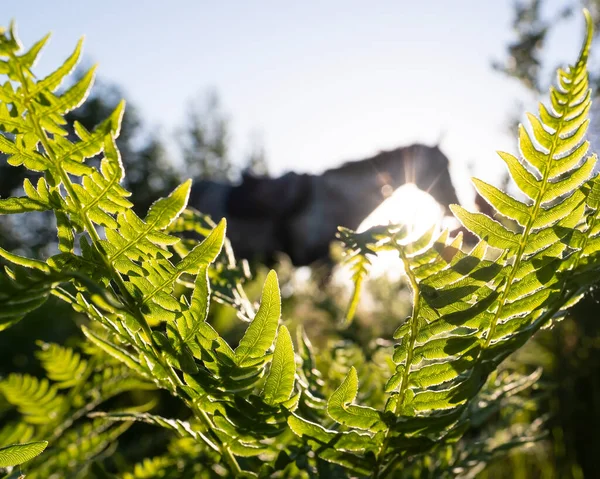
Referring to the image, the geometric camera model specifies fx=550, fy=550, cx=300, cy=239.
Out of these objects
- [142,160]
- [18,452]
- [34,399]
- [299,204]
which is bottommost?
[18,452]

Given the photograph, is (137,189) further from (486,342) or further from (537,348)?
(486,342)

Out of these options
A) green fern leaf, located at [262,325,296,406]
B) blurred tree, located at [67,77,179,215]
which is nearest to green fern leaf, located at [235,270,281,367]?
green fern leaf, located at [262,325,296,406]

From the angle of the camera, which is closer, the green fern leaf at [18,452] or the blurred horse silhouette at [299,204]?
the green fern leaf at [18,452]

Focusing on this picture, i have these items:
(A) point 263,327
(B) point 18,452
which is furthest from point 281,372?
(B) point 18,452

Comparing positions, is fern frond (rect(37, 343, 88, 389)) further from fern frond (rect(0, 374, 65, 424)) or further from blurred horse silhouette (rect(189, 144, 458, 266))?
blurred horse silhouette (rect(189, 144, 458, 266))

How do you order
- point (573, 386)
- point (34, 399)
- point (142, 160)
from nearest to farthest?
point (34, 399) < point (573, 386) < point (142, 160)

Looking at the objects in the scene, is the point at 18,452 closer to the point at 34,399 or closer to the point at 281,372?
the point at 281,372

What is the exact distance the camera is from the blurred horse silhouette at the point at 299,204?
2555 millimetres

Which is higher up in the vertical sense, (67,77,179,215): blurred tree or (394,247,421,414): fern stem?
(67,77,179,215): blurred tree

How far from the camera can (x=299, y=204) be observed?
3.53 m

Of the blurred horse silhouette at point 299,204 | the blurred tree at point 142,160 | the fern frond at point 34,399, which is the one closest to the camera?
the fern frond at point 34,399

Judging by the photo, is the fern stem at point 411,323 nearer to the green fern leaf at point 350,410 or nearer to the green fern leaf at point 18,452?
the green fern leaf at point 350,410

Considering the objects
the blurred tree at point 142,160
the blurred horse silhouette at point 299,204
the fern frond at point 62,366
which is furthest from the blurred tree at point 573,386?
the blurred tree at point 142,160

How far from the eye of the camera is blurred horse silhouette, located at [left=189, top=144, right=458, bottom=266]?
8.38 ft
